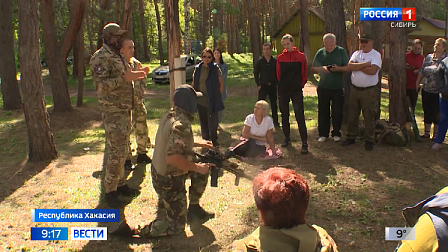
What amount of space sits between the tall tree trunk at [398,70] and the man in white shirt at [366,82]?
1.14 m

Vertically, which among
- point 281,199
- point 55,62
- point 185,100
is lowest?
point 281,199

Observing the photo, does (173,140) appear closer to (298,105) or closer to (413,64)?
(298,105)

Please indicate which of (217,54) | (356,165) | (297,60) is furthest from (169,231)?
(217,54)

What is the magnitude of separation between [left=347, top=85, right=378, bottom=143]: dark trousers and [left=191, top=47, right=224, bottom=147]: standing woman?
99.1 inches

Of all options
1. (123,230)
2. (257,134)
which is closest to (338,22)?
(257,134)

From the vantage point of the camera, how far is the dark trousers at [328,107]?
7.42 meters

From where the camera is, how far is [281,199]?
191 cm

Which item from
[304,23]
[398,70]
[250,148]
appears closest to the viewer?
[250,148]

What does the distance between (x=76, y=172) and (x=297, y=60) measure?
4.33m

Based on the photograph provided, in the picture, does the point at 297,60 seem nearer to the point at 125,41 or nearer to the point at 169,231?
the point at 125,41

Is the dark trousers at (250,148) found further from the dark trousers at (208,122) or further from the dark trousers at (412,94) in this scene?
the dark trousers at (412,94)

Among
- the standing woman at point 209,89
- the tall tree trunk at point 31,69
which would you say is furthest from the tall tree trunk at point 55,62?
the standing woman at point 209,89

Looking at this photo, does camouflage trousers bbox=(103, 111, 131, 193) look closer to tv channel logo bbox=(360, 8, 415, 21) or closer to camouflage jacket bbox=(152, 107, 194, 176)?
camouflage jacket bbox=(152, 107, 194, 176)

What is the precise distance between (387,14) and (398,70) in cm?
128
